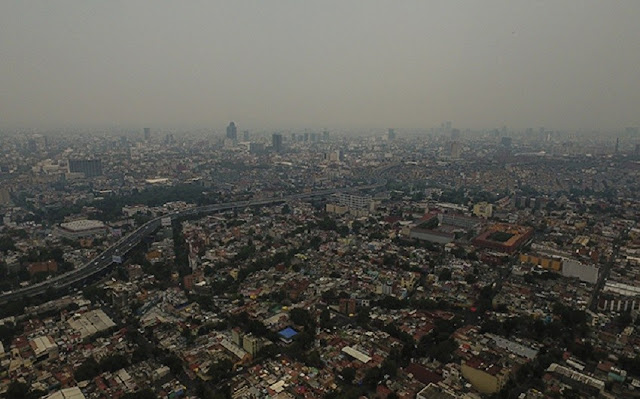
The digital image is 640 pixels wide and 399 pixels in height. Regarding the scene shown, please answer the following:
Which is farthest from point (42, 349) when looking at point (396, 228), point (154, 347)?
point (396, 228)

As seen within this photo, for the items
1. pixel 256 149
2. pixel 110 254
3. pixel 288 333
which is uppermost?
pixel 288 333

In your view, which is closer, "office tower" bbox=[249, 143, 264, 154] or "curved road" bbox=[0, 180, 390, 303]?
"curved road" bbox=[0, 180, 390, 303]

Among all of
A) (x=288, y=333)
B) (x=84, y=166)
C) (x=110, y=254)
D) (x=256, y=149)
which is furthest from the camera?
(x=256, y=149)

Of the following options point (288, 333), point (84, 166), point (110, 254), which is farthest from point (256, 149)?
point (288, 333)

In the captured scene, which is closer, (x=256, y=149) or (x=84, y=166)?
(x=84, y=166)

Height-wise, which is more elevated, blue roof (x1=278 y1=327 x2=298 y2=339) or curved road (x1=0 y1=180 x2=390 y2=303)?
blue roof (x1=278 y1=327 x2=298 y2=339)

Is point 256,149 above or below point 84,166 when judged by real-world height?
below

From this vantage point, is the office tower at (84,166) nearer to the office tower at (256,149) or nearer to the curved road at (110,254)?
the curved road at (110,254)

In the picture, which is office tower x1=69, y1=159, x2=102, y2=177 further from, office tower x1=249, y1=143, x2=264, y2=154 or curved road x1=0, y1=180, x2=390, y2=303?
office tower x1=249, y1=143, x2=264, y2=154

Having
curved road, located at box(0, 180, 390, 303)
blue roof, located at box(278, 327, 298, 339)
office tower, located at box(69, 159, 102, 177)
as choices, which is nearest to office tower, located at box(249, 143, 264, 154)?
office tower, located at box(69, 159, 102, 177)

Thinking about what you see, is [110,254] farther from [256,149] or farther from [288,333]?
[256,149]
